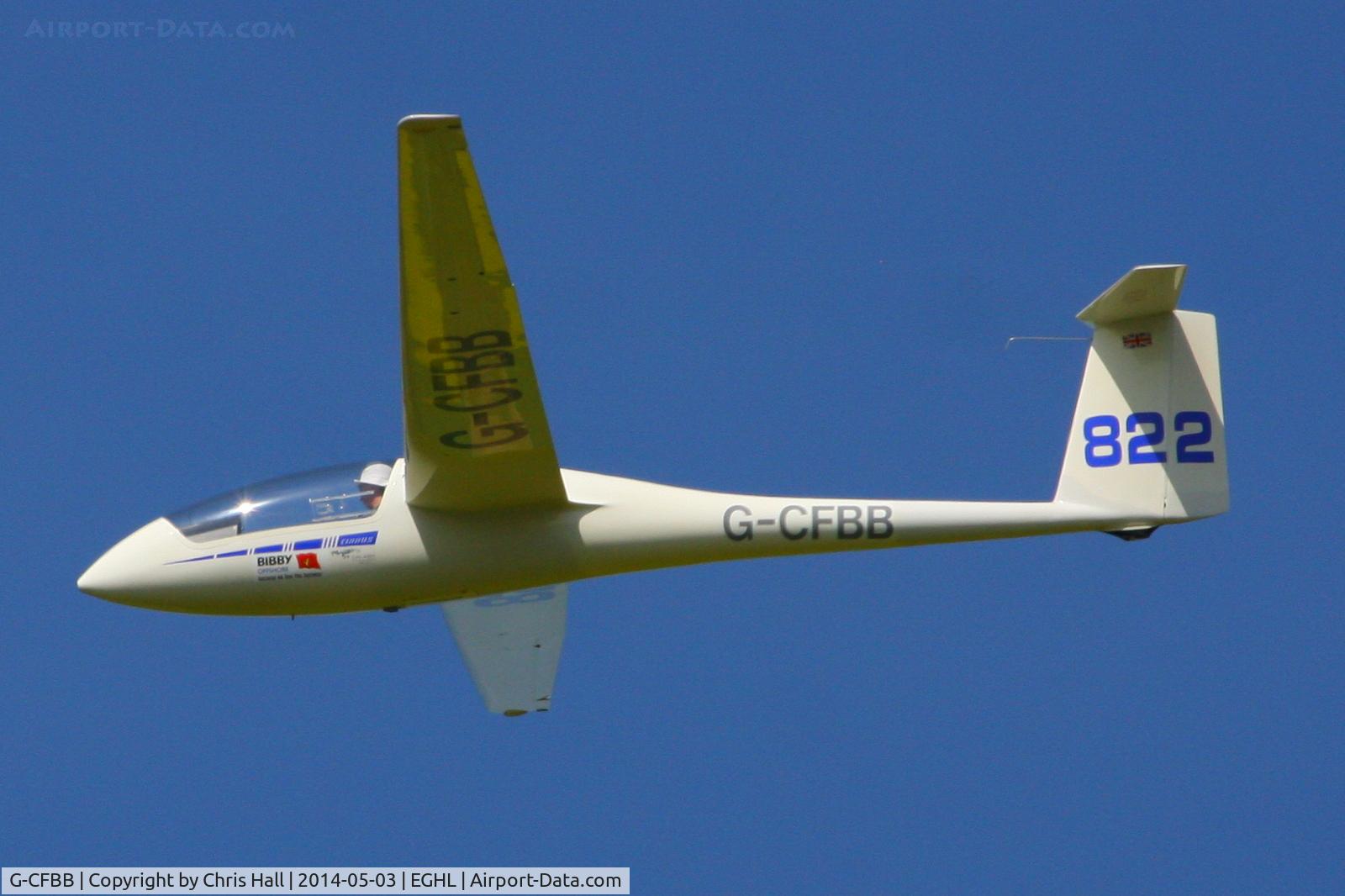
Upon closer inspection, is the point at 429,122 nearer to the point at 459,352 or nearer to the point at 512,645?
the point at 459,352

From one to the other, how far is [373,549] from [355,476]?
2.11 feet

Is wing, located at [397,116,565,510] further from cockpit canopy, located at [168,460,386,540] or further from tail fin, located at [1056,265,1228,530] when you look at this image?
tail fin, located at [1056,265,1228,530]

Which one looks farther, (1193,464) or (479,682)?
(479,682)

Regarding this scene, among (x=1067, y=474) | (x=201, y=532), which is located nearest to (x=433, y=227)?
(x=201, y=532)

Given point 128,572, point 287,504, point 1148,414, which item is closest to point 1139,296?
point 1148,414

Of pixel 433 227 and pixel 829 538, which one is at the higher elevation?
pixel 433 227

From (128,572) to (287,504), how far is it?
1451 mm

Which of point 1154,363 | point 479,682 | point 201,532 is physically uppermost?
point 1154,363

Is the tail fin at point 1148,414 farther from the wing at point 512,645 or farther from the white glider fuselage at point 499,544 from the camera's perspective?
the wing at point 512,645

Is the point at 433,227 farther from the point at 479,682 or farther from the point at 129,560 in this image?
the point at 479,682

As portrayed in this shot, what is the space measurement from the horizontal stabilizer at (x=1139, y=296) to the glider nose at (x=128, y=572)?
7849 millimetres

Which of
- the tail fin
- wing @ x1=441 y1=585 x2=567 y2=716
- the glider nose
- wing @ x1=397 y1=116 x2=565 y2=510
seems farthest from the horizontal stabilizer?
the glider nose

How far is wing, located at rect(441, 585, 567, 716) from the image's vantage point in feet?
51.1

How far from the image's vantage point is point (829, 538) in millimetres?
13281
